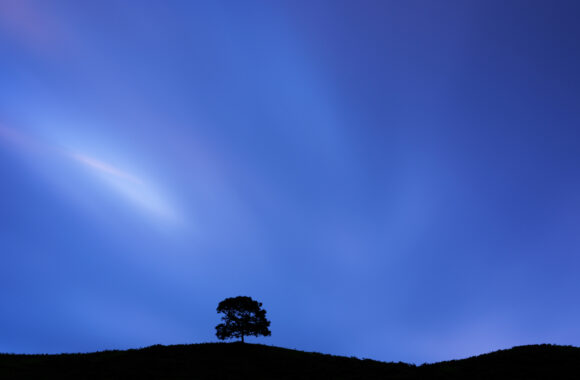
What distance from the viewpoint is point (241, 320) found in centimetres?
4922

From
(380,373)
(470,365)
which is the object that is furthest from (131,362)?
(470,365)

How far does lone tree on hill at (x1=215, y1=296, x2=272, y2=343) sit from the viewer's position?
48.9 meters

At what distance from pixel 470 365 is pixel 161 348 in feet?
116

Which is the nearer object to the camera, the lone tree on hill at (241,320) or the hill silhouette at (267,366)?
the hill silhouette at (267,366)

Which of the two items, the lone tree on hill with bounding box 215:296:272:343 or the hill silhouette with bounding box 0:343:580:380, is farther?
the lone tree on hill with bounding box 215:296:272:343

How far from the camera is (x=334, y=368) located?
3700 centimetres

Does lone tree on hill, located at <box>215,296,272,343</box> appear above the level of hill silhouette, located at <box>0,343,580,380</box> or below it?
above

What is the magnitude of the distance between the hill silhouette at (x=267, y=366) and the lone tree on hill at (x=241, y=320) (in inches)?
185

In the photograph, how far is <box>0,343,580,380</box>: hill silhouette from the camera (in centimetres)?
3008

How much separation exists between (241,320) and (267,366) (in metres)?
12.1

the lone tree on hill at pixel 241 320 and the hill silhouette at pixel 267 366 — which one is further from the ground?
the lone tree on hill at pixel 241 320

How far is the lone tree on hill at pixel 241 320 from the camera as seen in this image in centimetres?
4888

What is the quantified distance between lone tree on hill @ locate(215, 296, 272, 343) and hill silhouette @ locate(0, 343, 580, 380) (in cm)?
A: 470

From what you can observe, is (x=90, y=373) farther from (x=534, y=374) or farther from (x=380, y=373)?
(x=534, y=374)
